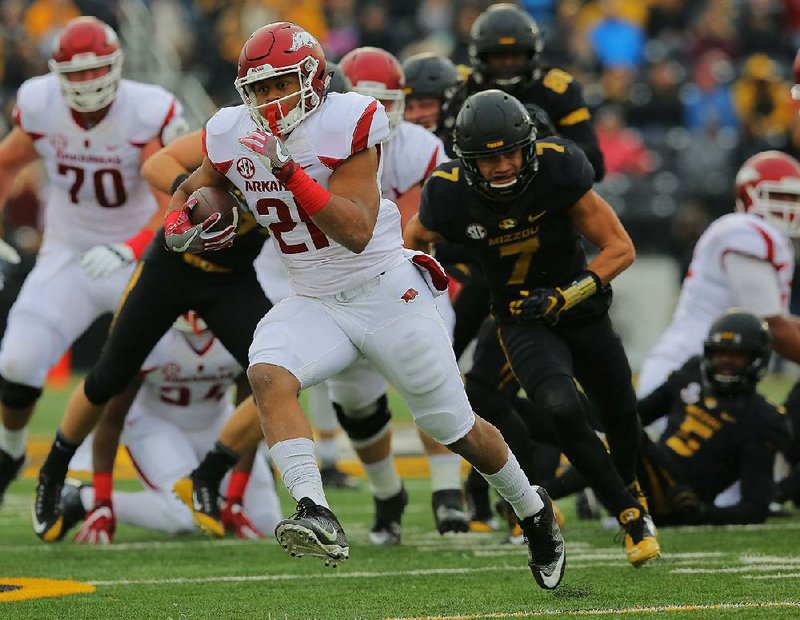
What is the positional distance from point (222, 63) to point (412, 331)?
11.3 meters

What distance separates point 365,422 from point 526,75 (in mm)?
1608

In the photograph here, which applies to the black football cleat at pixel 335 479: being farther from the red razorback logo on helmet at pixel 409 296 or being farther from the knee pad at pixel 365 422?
the red razorback logo on helmet at pixel 409 296

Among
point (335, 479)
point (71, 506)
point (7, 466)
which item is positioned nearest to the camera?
point (71, 506)

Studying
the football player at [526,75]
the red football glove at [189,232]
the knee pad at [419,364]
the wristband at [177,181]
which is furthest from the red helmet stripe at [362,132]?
the football player at [526,75]

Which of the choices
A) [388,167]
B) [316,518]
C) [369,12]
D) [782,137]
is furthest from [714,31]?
[316,518]

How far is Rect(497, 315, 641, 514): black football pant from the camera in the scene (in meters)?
5.02

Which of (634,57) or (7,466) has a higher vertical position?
(7,466)

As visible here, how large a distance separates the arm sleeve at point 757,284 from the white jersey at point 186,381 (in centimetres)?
216

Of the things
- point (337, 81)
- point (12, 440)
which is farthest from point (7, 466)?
point (337, 81)

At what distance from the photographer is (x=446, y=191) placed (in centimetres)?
518

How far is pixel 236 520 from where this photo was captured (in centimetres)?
631

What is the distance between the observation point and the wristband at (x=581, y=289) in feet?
16.5

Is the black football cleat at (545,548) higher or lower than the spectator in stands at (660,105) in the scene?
higher

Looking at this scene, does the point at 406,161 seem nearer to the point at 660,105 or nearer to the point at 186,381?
the point at 186,381
